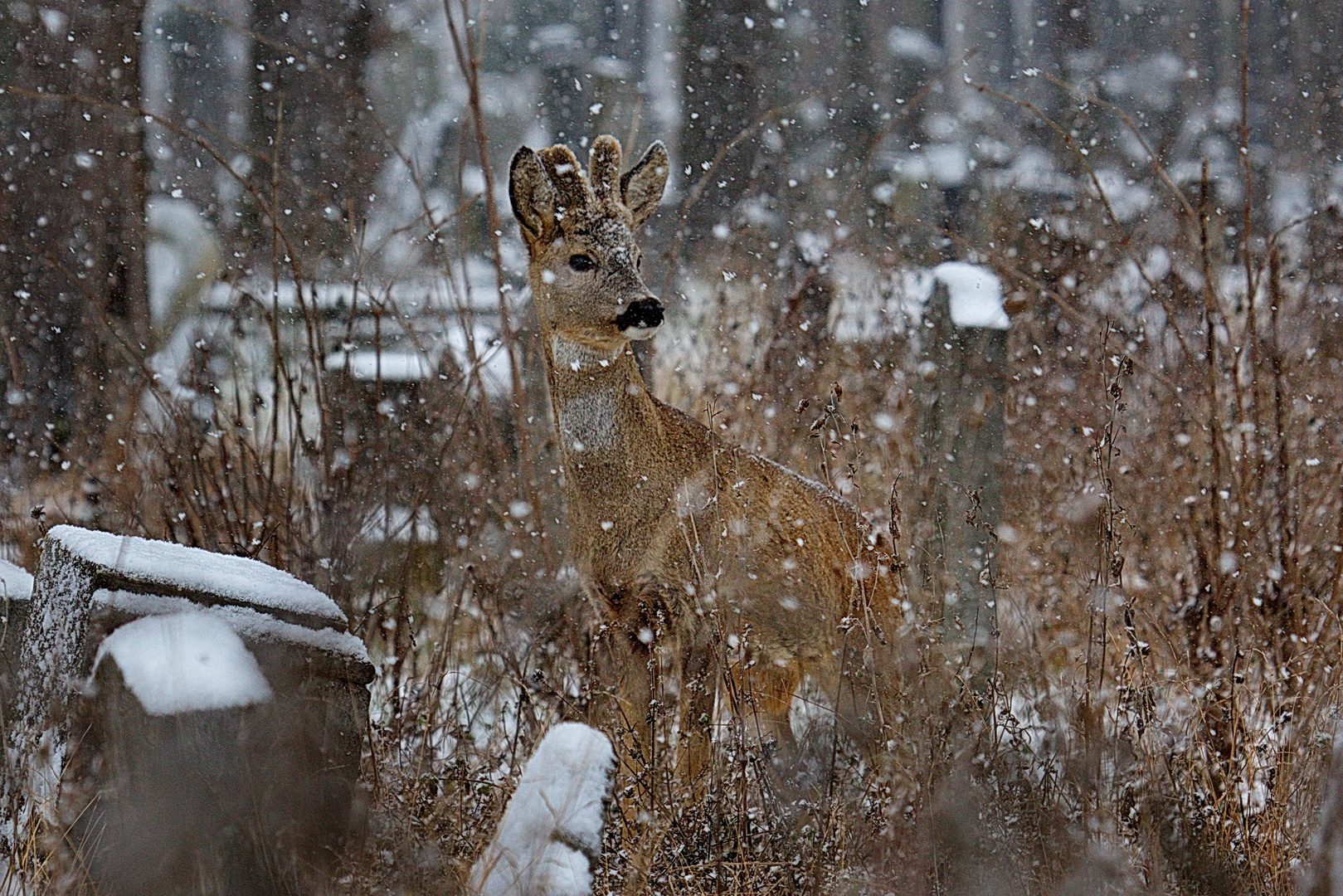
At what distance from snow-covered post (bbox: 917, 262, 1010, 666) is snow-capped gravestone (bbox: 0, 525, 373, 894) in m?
2.04

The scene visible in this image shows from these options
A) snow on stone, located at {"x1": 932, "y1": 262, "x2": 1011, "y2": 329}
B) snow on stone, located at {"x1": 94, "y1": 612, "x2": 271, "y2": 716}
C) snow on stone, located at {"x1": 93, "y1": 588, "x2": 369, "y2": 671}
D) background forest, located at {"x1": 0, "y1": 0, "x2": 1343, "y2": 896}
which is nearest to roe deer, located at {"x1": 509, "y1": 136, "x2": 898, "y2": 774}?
background forest, located at {"x1": 0, "y1": 0, "x2": 1343, "y2": 896}

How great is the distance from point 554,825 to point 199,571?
3.41 ft

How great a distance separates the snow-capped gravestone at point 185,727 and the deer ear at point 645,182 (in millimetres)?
1707

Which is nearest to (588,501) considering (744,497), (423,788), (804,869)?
(744,497)

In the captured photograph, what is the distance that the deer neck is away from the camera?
386 cm

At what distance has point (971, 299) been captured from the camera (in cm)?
417

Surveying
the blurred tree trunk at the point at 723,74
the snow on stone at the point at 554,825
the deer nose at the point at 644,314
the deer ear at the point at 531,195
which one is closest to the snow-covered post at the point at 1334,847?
the snow on stone at the point at 554,825

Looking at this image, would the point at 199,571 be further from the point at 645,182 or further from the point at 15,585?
the point at 645,182

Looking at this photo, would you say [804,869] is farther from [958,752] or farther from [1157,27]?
[1157,27]

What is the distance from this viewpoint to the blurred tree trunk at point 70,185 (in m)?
7.58

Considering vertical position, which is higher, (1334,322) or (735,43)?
(735,43)

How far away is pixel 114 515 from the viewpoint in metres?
4.89

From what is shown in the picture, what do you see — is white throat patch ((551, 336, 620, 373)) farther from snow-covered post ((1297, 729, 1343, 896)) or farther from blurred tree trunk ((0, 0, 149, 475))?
blurred tree trunk ((0, 0, 149, 475))

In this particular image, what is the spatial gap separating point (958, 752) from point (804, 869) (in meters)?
0.46
